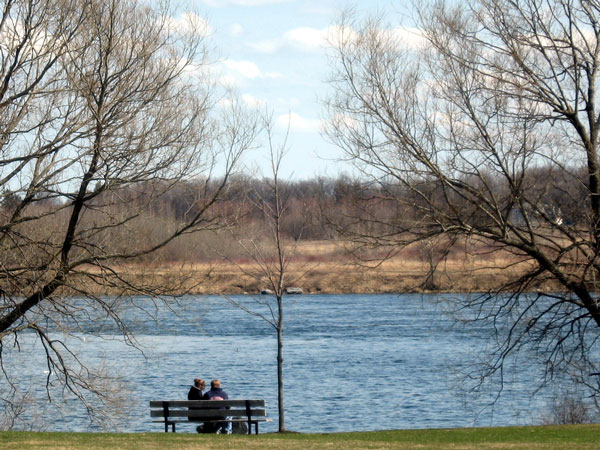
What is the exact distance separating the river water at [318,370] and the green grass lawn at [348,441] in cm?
219

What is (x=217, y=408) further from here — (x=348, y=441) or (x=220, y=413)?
(x=348, y=441)

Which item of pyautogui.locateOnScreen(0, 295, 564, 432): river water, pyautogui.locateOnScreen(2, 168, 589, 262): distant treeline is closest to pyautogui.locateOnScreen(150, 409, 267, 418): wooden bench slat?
pyautogui.locateOnScreen(0, 295, 564, 432): river water

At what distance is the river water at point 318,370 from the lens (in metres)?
19.7

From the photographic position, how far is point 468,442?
1177cm

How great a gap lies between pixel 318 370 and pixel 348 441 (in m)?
15.9

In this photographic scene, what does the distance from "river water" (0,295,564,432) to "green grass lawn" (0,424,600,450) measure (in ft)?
7.17

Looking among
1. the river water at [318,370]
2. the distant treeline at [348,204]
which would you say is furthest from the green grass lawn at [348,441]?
the distant treeline at [348,204]

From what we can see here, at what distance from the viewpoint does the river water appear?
64.7 feet

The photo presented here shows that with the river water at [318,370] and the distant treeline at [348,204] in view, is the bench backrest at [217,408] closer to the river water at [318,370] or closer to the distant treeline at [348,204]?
the river water at [318,370]

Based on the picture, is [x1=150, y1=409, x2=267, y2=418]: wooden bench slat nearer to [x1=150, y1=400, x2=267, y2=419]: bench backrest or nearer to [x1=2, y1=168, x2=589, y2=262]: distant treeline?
[x1=150, y1=400, x2=267, y2=419]: bench backrest

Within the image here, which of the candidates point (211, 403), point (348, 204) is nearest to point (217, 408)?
point (211, 403)

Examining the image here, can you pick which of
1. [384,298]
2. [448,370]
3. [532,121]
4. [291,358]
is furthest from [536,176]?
[384,298]

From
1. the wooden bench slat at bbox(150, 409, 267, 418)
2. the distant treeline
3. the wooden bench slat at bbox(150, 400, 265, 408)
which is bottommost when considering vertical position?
the wooden bench slat at bbox(150, 409, 267, 418)

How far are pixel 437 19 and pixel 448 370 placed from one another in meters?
15.3
